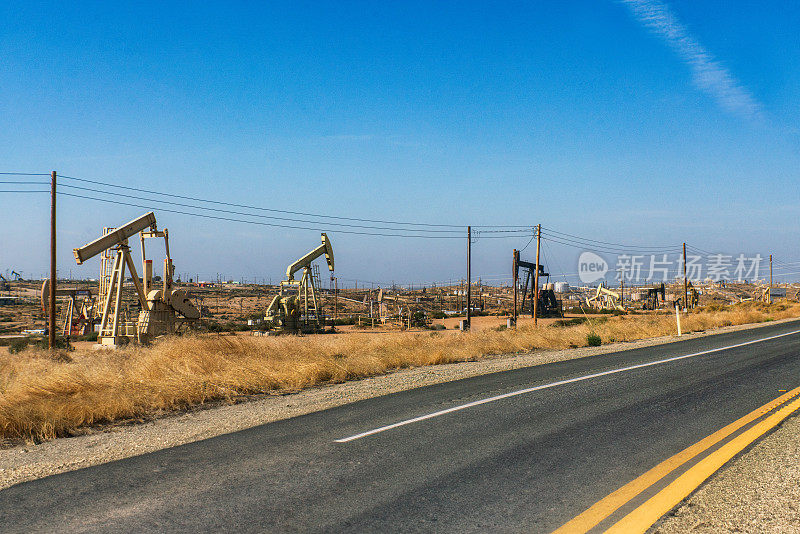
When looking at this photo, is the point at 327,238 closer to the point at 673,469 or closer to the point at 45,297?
the point at 45,297

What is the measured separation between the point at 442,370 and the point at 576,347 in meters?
8.77

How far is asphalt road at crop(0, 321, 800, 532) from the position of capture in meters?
4.63

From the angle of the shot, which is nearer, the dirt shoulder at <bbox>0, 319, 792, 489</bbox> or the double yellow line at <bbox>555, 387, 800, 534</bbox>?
the double yellow line at <bbox>555, 387, 800, 534</bbox>

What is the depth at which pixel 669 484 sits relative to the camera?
5.23 meters

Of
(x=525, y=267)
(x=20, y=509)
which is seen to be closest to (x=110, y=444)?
(x=20, y=509)

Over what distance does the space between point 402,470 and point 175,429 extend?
3.89 metres

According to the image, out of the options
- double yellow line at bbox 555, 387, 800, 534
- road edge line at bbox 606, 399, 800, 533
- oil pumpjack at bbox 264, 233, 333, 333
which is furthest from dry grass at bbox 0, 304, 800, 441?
oil pumpjack at bbox 264, 233, 333, 333

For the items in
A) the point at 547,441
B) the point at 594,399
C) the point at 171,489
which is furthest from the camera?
the point at 594,399

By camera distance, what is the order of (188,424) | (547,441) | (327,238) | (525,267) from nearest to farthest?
1. (547,441)
2. (188,424)
3. (327,238)
4. (525,267)

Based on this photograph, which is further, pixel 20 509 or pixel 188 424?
pixel 188 424

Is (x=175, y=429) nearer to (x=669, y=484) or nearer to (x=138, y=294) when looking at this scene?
(x=669, y=484)

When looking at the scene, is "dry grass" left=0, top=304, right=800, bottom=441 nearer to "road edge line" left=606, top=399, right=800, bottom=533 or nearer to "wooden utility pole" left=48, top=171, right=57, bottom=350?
"wooden utility pole" left=48, top=171, right=57, bottom=350

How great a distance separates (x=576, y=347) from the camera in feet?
69.6

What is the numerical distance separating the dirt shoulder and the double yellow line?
16.3 ft
